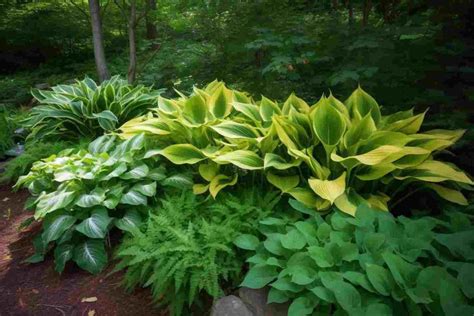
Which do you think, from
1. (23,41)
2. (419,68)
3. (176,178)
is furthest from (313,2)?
(23,41)

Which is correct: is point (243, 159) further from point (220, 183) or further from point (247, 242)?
point (247, 242)

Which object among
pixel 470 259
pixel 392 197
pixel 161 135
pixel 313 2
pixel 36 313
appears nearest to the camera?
pixel 470 259

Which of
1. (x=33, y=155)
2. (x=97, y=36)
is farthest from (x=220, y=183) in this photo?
(x=97, y=36)

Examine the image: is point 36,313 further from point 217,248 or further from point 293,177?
point 293,177

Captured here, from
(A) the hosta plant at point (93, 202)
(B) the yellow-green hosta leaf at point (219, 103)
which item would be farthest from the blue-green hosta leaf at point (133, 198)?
(B) the yellow-green hosta leaf at point (219, 103)

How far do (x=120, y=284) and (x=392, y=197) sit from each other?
1812 millimetres

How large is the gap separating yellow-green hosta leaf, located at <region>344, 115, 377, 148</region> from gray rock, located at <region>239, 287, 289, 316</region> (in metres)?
1.04

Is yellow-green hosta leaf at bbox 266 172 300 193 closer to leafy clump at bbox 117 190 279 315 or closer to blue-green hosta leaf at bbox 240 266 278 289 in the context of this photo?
leafy clump at bbox 117 190 279 315

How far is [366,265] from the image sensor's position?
5.11 feet

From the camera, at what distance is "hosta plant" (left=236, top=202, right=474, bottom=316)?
56.3 inches

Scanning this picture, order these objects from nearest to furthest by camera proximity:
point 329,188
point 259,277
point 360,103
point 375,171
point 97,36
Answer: point 259,277 < point 329,188 < point 375,171 < point 360,103 < point 97,36

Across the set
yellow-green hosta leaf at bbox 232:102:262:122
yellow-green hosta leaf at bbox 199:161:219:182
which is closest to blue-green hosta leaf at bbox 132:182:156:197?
yellow-green hosta leaf at bbox 199:161:219:182

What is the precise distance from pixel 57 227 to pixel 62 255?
197 mm

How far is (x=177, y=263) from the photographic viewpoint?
185 cm
